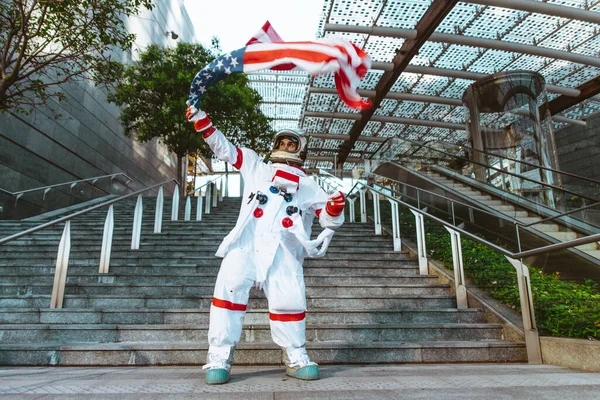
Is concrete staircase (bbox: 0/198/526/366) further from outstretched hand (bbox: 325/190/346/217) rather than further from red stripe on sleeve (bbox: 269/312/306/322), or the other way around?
outstretched hand (bbox: 325/190/346/217)

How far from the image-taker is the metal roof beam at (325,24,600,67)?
1150 centimetres

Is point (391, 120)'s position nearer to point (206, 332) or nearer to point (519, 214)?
point (519, 214)

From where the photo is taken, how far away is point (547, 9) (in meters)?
10.1

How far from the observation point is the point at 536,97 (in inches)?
437

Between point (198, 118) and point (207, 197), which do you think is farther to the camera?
point (207, 197)

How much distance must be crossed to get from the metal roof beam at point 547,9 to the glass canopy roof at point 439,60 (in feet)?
0.10

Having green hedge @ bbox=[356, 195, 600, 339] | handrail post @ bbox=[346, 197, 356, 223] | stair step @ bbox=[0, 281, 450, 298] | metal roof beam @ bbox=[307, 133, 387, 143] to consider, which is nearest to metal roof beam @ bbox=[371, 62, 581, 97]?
handrail post @ bbox=[346, 197, 356, 223]

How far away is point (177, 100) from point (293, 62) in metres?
11.7

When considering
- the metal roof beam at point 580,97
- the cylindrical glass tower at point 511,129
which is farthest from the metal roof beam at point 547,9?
the metal roof beam at point 580,97

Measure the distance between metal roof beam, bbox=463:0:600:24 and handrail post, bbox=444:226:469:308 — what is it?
7.67m

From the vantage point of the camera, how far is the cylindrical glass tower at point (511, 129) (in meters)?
9.34

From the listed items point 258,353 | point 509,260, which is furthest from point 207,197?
point 509,260

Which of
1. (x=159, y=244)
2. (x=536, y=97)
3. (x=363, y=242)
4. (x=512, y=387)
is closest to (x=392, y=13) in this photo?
(x=536, y=97)

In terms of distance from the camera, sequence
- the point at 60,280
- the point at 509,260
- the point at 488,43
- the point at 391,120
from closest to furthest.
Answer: the point at 509,260, the point at 60,280, the point at 488,43, the point at 391,120
